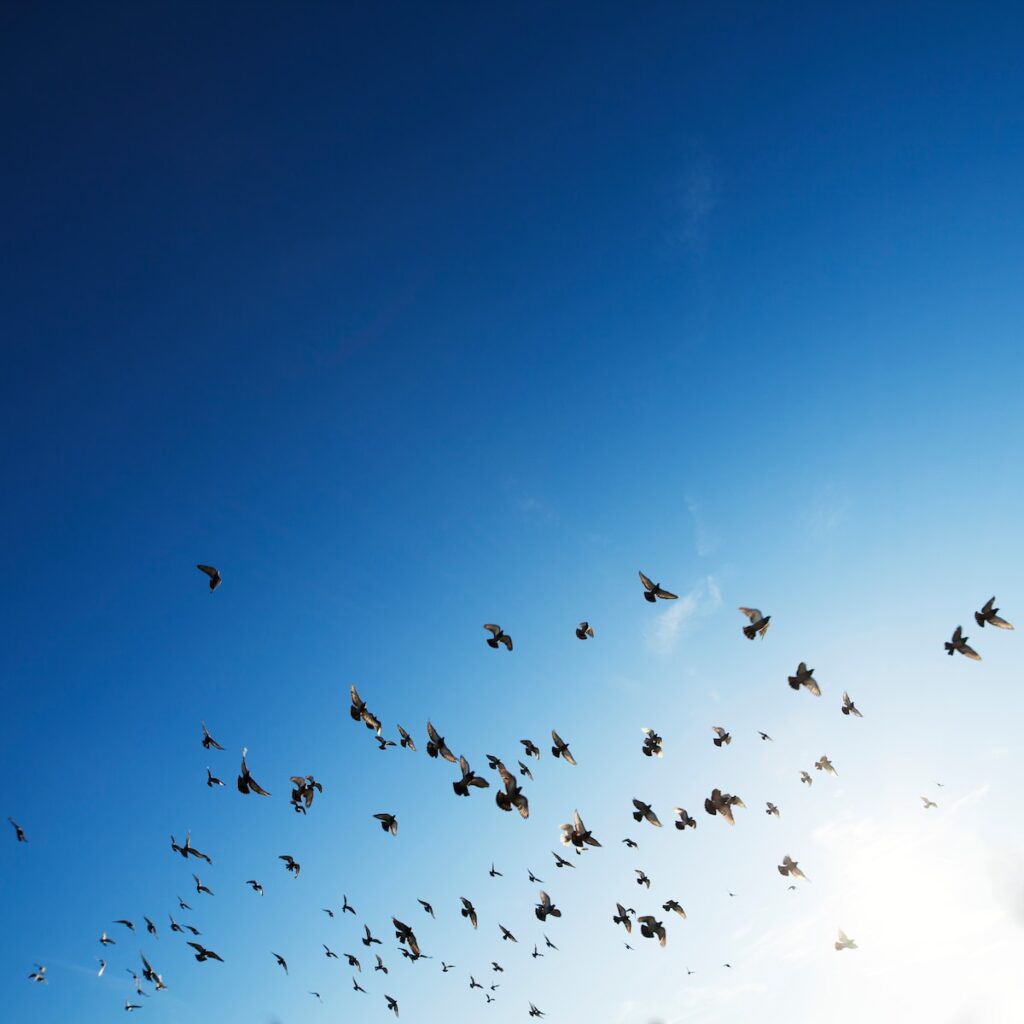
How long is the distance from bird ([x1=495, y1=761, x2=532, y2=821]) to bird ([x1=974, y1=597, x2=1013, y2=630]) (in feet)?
61.7

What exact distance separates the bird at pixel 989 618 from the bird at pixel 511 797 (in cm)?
1880

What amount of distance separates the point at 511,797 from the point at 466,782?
1856 millimetres

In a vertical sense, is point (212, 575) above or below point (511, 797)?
above

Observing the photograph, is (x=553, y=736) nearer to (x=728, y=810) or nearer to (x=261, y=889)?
(x=728, y=810)

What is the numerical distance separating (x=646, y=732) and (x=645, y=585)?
7.33 m

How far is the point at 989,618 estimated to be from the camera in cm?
2205

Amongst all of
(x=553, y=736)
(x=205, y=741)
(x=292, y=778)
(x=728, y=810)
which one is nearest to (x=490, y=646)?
(x=553, y=736)

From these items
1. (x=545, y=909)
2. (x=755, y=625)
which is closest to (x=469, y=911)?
(x=545, y=909)

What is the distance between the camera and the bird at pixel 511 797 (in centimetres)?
1953

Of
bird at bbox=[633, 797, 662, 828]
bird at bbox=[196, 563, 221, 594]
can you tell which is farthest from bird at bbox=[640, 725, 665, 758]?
bird at bbox=[196, 563, 221, 594]

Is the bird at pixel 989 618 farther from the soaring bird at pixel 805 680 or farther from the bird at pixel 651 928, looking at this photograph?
the bird at pixel 651 928

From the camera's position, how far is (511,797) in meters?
20.1

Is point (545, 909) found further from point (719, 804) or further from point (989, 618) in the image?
point (989, 618)

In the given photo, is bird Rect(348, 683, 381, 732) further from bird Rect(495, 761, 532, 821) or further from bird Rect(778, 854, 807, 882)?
bird Rect(778, 854, 807, 882)
